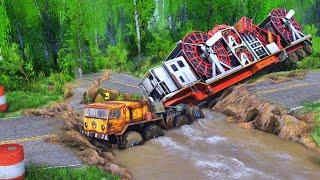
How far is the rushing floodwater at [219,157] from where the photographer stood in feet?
55.0

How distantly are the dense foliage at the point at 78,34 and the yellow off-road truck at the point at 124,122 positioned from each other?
36.9 feet

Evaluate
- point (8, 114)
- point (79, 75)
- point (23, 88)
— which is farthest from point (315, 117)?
point (79, 75)

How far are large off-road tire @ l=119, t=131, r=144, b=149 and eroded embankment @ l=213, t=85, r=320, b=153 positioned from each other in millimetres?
5539

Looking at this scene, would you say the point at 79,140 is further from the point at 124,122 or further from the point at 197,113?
the point at 197,113

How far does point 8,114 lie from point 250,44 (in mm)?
14659

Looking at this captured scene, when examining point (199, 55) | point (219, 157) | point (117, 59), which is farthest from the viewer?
point (117, 59)

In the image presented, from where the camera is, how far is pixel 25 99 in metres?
26.2

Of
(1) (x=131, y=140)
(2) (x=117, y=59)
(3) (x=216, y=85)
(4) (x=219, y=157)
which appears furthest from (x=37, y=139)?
(2) (x=117, y=59)

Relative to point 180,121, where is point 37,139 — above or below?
below

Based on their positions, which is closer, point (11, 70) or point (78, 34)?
point (11, 70)

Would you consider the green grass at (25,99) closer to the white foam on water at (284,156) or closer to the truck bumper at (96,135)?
the truck bumper at (96,135)

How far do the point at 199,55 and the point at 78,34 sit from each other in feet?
38.9

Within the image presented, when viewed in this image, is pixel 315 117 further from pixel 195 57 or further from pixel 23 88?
pixel 23 88

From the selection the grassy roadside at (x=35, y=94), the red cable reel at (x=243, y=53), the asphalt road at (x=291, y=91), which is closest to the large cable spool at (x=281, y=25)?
the red cable reel at (x=243, y=53)
